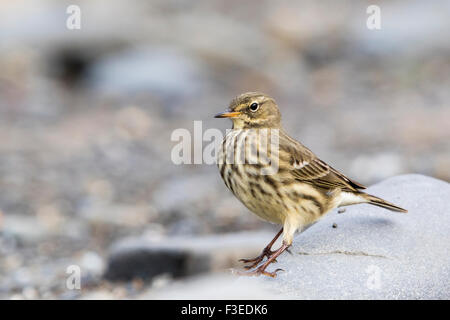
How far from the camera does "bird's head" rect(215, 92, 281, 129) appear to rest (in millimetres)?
6129

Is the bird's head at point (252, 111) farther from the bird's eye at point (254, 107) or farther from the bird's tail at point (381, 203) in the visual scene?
the bird's tail at point (381, 203)

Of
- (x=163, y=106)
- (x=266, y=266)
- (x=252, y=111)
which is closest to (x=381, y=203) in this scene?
(x=266, y=266)

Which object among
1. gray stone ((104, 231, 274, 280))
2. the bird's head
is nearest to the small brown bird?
the bird's head

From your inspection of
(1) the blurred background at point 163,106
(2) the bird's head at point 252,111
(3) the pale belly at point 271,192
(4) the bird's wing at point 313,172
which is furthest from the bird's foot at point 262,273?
(1) the blurred background at point 163,106

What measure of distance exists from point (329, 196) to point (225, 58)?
10264 millimetres

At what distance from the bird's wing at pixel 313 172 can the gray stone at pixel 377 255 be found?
0.33 m

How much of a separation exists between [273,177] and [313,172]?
1.46 feet

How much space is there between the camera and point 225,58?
1605 cm

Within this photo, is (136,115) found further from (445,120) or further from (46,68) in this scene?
(445,120)

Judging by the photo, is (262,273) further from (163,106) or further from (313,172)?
(163,106)

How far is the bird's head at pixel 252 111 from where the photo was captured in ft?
20.1

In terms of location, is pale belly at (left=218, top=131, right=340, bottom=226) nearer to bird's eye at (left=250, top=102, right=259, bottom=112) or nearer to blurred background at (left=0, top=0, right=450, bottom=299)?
bird's eye at (left=250, top=102, right=259, bottom=112)

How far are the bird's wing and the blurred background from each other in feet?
5.22
